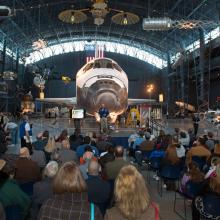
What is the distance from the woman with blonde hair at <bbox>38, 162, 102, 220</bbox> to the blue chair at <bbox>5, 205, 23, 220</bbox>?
0.77 metres

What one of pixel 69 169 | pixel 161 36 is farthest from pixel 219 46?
Answer: pixel 69 169

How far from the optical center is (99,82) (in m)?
14.4

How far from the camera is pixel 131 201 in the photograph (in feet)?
8.57

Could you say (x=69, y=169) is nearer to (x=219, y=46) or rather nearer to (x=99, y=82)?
(x=99, y=82)

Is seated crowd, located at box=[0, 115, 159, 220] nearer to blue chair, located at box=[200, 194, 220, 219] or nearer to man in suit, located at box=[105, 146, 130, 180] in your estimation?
man in suit, located at box=[105, 146, 130, 180]

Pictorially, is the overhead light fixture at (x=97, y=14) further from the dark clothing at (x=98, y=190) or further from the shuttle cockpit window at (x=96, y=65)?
the dark clothing at (x=98, y=190)

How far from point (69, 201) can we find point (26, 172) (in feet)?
8.23

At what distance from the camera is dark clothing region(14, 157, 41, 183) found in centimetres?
498

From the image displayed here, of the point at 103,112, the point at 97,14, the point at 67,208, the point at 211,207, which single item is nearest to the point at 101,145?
the point at 211,207

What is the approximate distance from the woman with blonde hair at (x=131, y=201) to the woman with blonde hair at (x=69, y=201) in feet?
0.64

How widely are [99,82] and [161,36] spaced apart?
32.3 m

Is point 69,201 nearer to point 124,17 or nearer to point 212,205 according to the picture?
point 212,205

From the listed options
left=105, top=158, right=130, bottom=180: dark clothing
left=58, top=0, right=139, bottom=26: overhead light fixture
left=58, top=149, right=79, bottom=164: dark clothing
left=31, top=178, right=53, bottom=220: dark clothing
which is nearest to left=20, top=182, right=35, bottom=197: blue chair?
left=31, top=178, right=53, bottom=220: dark clothing

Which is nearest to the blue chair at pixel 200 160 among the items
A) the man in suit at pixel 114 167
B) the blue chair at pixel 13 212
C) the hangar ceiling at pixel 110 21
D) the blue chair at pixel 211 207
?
the man in suit at pixel 114 167
